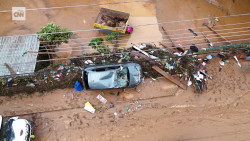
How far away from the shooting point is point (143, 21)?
9898 millimetres

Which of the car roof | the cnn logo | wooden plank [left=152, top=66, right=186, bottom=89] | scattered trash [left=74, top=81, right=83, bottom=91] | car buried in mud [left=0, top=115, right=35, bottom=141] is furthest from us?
the cnn logo

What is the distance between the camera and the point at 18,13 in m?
9.76

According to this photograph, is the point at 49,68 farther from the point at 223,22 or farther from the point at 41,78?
the point at 223,22

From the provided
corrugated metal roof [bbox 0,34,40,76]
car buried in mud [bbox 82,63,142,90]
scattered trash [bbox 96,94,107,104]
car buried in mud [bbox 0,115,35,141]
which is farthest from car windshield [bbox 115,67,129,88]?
car buried in mud [bbox 0,115,35,141]

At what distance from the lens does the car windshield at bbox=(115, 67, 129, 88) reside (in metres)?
7.12

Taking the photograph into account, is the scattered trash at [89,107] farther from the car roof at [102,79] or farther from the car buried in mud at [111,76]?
the car roof at [102,79]

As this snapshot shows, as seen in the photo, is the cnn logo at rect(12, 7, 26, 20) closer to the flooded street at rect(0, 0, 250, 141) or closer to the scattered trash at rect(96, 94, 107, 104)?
the flooded street at rect(0, 0, 250, 141)

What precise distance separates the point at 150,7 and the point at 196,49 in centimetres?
413

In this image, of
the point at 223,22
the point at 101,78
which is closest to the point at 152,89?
the point at 101,78

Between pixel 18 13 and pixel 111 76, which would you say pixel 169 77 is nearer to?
pixel 111 76

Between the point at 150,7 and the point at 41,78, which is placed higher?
the point at 150,7

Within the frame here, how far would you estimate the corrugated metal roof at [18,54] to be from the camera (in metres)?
7.06

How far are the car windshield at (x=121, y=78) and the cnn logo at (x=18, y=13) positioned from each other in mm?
7063

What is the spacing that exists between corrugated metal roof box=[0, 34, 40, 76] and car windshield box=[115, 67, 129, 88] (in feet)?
12.2
